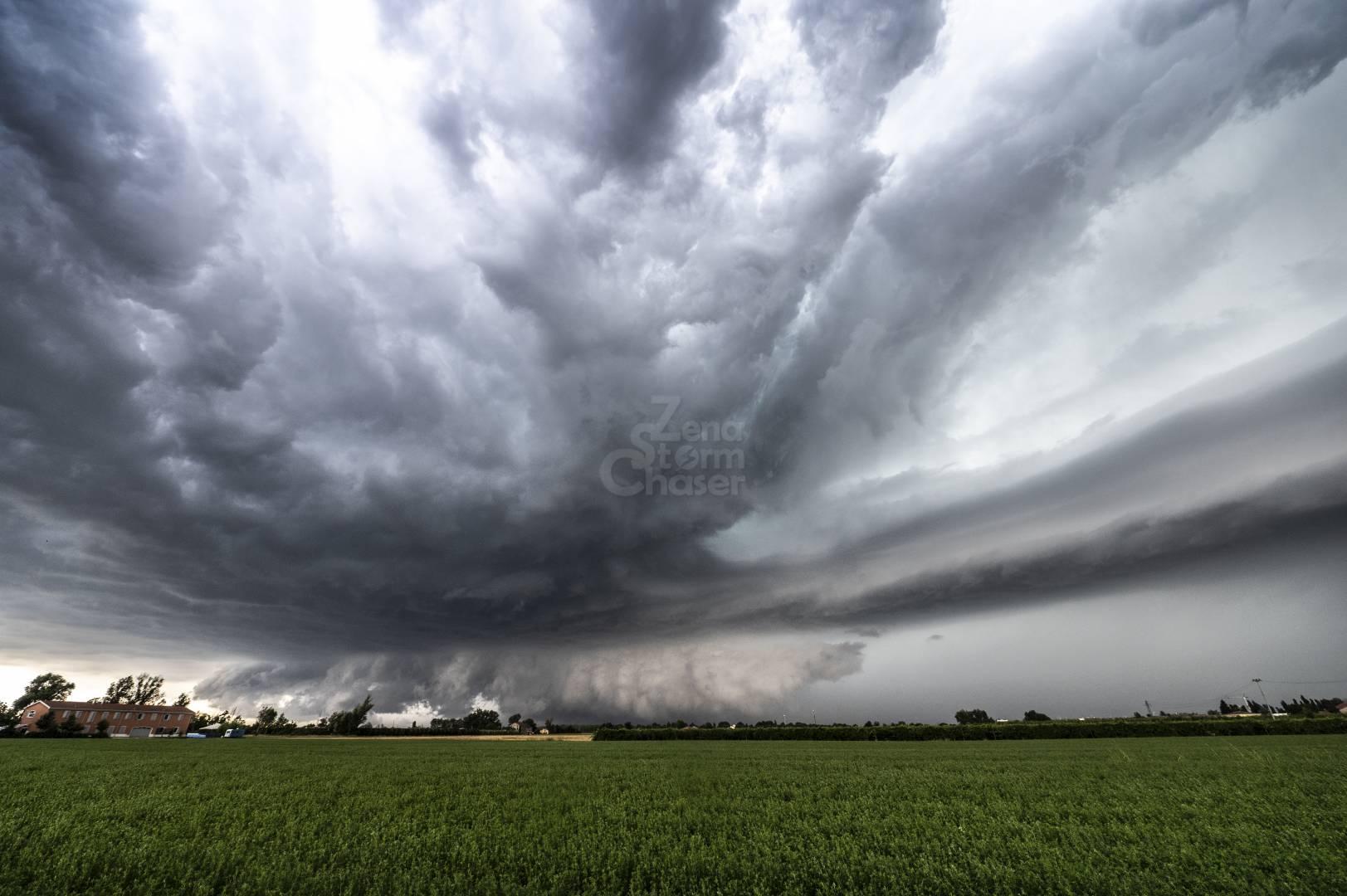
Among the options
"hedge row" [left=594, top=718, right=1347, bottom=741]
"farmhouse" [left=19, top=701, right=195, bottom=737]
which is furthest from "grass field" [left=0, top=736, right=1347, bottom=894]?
"farmhouse" [left=19, top=701, right=195, bottom=737]

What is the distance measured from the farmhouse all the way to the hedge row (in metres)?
152

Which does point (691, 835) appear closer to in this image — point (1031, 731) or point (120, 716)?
point (1031, 731)

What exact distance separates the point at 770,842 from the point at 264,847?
1247 centimetres

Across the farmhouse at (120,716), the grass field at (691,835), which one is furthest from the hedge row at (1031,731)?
the farmhouse at (120,716)

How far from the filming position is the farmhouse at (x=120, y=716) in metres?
146

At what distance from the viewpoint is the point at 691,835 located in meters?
14.4

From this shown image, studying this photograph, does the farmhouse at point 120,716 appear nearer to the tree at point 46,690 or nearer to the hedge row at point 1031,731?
the tree at point 46,690

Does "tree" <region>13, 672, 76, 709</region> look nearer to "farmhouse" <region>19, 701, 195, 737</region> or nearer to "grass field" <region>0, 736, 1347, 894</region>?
"farmhouse" <region>19, 701, 195, 737</region>

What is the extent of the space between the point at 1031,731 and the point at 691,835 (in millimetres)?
114794

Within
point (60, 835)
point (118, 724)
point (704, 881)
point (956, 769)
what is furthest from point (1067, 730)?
point (118, 724)

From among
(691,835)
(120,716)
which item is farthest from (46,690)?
(691,835)

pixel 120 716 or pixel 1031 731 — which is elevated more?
pixel 120 716

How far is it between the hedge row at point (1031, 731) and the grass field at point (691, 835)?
265 feet

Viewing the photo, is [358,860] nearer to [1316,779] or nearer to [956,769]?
[956,769]
